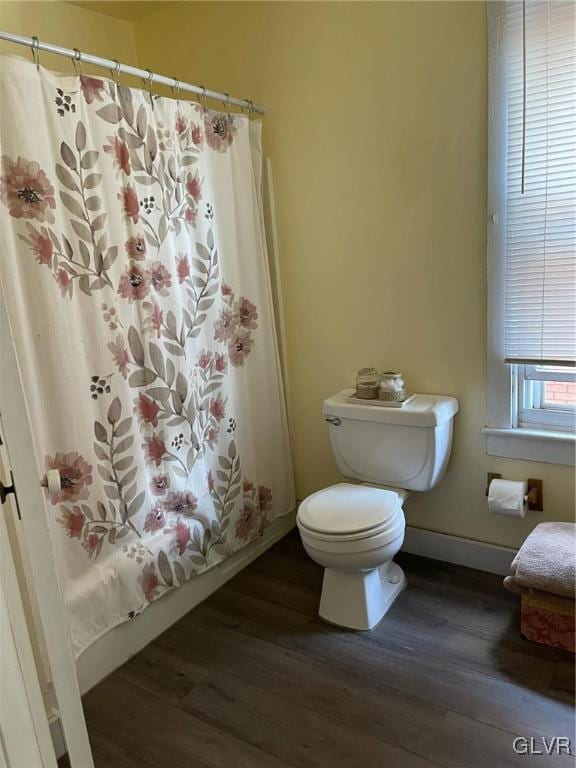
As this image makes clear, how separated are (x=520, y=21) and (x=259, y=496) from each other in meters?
2.00

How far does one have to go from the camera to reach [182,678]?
1829 mm

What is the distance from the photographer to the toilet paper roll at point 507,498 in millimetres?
2012

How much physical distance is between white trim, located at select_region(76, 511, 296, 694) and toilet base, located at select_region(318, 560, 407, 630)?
47 cm

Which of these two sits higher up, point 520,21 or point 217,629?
point 520,21

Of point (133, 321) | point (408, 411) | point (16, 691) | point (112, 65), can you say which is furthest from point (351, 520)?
point (112, 65)

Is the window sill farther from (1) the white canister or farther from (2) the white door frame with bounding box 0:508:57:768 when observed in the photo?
(2) the white door frame with bounding box 0:508:57:768

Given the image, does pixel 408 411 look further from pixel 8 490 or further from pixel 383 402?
pixel 8 490

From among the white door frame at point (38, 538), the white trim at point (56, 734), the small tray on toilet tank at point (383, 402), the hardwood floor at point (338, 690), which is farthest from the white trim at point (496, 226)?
the white trim at point (56, 734)

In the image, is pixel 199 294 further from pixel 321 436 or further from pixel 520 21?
pixel 520 21

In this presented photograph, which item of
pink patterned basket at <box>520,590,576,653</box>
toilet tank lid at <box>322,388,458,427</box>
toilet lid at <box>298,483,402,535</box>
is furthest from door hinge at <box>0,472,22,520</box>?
pink patterned basket at <box>520,590,576,653</box>

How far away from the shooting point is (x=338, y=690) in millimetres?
1729

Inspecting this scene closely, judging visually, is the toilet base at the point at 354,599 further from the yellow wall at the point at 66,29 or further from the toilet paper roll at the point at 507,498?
the yellow wall at the point at 66,29

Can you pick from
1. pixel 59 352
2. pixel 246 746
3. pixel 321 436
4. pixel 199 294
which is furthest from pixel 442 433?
pixel 59 352

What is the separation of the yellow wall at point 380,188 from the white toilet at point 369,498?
211 millimetres
